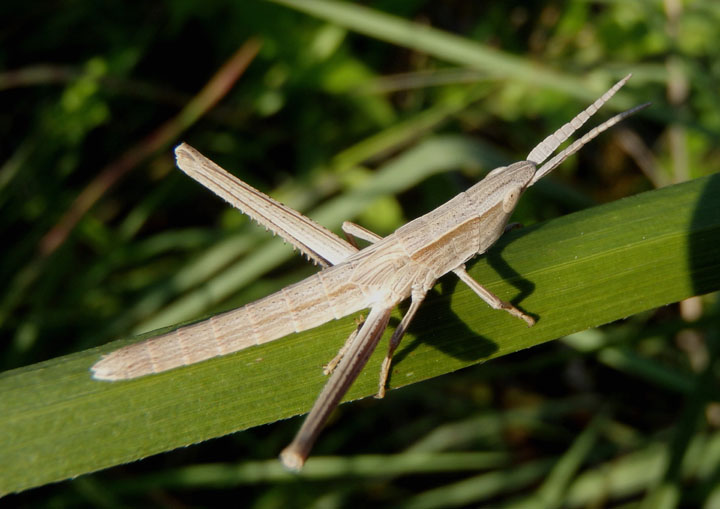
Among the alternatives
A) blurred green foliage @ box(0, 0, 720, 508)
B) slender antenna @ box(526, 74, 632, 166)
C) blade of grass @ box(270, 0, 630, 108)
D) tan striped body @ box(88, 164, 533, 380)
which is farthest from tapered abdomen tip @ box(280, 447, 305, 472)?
blade of grass @ box(270, 0, 630, 108)

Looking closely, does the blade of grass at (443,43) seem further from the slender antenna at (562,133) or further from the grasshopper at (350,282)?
the grasshopper at (350,282)

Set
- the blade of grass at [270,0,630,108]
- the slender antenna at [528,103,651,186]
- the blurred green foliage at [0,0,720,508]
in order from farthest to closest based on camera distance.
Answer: the blurred green foliage at [0,0,720,508], the blade of grass at [270,0,630,108], the slender antenna at [528,103,651,186]

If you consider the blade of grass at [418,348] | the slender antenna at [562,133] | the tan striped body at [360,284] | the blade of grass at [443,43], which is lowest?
the blade of grass at [418,348]

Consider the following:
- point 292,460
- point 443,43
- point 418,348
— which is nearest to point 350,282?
point 418,348

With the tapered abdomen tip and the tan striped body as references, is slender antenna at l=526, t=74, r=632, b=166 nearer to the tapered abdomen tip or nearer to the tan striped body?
the tan striped body

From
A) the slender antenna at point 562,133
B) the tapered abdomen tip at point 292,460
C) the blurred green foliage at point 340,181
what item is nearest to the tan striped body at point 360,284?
the slender antenna at point 562,133
